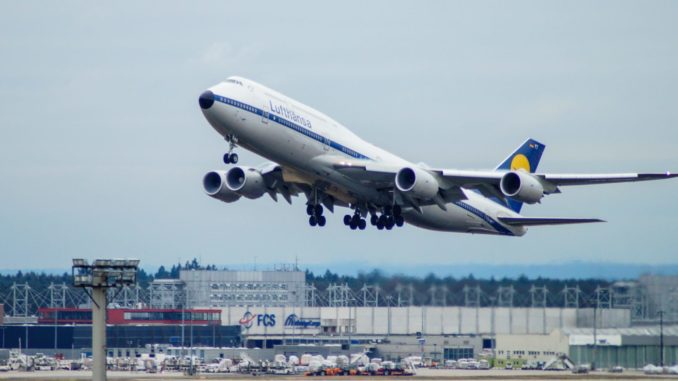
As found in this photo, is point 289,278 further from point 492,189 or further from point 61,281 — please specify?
point 492,189

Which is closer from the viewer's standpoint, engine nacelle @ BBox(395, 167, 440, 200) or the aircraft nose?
the aircraft nose

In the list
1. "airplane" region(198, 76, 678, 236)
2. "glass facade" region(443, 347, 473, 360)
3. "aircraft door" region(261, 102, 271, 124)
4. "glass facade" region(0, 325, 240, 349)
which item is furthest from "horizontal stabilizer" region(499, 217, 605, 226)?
"glass facade" region(0, 325, 240, 349)

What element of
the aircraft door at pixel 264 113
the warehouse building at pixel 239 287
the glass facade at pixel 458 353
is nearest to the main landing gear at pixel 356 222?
the aircraft door at pixel 264 113

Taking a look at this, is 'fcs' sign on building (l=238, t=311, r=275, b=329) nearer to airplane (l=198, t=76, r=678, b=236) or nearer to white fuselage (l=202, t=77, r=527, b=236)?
airplane (l=198, t=76, r=678, b=236)

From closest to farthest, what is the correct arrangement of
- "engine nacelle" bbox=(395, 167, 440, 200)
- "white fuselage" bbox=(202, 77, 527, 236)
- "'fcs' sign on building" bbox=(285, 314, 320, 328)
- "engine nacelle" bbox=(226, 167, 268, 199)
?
"white fuselage" bbox=(202, 77, 527, 236), "engine nacelle" bbox=(395, 167, 440, 200), "engine nacelle" bbox=(226, 167, 268, 199), "'fcs' sign on building" bbox=(285, 314, 320, 328)

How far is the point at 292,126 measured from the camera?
53844mm

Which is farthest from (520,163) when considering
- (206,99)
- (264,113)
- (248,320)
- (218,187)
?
(248,320)

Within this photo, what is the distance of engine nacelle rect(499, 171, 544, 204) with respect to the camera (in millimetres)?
55156

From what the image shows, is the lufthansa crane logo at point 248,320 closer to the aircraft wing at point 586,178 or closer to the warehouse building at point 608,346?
the warehouse building at point 608,346

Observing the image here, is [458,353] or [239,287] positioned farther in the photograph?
[239,287]

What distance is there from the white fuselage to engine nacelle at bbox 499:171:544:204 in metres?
5.51

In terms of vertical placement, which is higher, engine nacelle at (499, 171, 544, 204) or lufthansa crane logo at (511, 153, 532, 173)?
lufthansa crane logo at (511, 153, 532, 173)

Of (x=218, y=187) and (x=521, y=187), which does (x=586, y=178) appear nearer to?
(x=521, y=187)

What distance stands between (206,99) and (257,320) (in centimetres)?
6528
